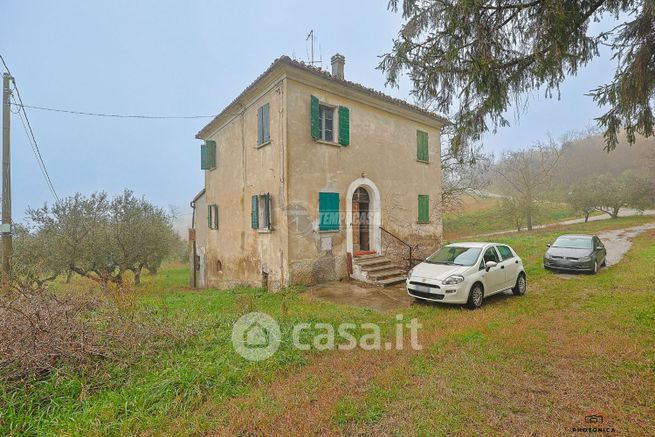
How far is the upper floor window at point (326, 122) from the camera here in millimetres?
10227

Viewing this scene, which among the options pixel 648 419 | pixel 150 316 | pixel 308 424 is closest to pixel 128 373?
pixel 150 316

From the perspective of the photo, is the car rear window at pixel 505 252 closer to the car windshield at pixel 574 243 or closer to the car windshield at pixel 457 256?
the car windshield at pixel 457 256

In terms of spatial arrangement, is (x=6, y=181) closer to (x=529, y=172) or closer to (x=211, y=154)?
(x=211, y=154)

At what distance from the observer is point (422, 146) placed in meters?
13.4

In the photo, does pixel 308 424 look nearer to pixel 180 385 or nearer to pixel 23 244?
pixel 180 385

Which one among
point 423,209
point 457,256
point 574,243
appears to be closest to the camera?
point 457,256

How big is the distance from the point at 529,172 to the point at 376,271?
2451 centimetres

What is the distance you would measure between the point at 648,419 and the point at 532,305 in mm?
4696

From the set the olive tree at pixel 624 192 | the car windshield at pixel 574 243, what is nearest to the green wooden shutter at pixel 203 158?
the car windshield at pixel 574 243

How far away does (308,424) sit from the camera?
2.88 m

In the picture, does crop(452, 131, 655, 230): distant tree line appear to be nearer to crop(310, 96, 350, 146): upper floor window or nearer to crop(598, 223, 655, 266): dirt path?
crop(598, 223, 655, 266): dirt path

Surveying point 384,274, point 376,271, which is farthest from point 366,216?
point 384,274

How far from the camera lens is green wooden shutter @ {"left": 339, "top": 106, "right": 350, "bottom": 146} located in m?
10.4

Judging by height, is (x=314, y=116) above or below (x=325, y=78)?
below
